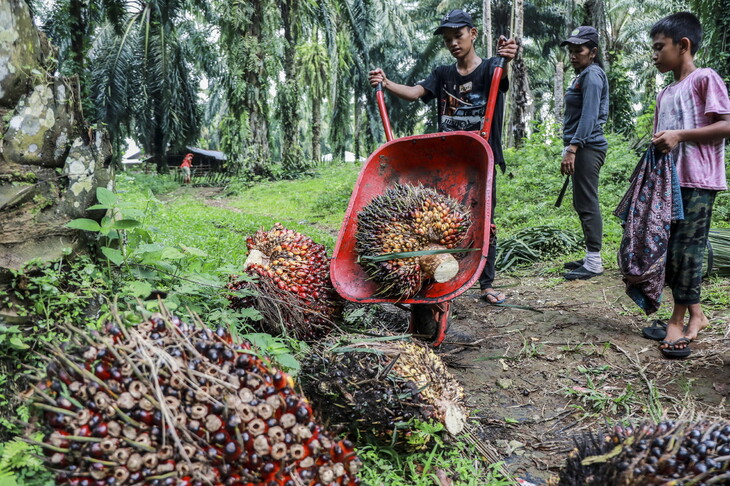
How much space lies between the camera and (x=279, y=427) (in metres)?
1.24

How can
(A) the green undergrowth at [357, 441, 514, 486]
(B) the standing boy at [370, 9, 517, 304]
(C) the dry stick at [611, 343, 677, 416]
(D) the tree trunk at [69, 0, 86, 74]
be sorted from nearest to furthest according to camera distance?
(A) the green undergrowth at [357, 441, 514, 486]
(C) the dry stick at [611, 343, 677, 416]
(B) the standing boy at [370, 9, 517, 304]
(D) the tree trunk at [69, 0, 86, 74]

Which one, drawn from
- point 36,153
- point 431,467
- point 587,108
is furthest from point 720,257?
point 36,153

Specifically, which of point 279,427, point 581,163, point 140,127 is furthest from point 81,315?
point 140,127

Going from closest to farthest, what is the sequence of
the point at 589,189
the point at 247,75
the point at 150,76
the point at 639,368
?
the point at 639,368 → the point at 589,189 → the point at 247,75 → the point at 150,76

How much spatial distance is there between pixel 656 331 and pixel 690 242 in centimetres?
64

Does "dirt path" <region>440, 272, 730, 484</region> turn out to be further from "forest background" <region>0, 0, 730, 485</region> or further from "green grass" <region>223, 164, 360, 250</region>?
"green grass" <region>223, 164, 360, 250</region>

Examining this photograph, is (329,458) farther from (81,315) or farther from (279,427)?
(81,315)

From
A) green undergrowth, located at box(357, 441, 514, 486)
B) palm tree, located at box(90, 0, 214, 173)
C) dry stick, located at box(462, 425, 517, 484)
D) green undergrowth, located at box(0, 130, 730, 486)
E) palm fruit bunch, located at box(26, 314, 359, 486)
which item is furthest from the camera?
palm tree, located at box(90, 0, 214, 173)

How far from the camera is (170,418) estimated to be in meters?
1.14

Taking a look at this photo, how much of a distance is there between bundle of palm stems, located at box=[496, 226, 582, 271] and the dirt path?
49.7 inches

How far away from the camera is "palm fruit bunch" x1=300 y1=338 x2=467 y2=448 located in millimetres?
1882

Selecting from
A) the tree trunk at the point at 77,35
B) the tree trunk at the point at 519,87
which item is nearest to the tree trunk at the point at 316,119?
the tree trunk at the point at 77,35

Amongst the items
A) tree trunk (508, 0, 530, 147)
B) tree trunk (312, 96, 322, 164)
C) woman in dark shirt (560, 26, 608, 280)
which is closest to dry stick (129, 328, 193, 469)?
woman in dark shirt (560, 26, 608, 280)

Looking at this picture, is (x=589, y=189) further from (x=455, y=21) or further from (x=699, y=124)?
(x=455, y=21)
